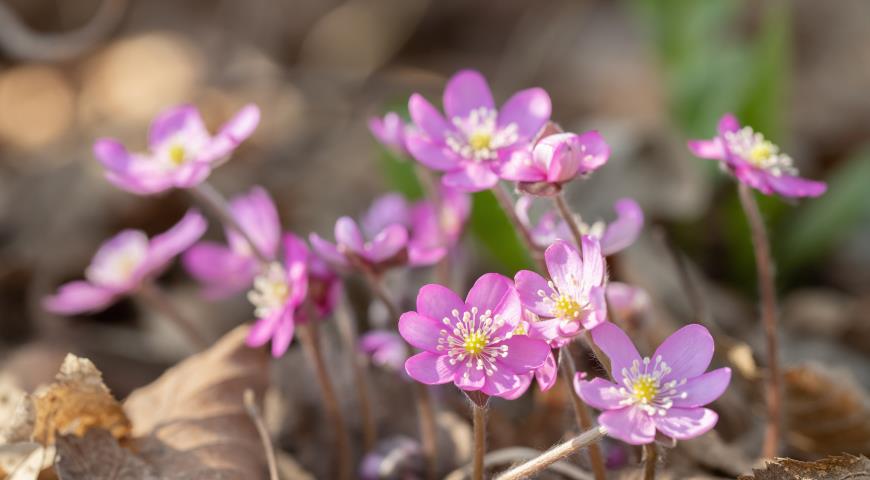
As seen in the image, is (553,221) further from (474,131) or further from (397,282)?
(397,282)

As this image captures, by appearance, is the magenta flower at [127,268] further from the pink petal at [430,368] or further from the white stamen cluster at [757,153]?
the white stamen cluster at [757,153]

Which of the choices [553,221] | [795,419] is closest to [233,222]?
[553,221]

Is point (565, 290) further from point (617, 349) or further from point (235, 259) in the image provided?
point (235, 259)

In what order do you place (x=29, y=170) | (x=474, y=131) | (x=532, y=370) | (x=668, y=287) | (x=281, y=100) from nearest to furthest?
(x=532, y=370) → (x=474, y=131) → (x=668, y=287) → (x=29, y=170) → (x=281, y=100)

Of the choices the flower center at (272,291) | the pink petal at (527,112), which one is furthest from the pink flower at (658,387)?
the flower center at (272,291)

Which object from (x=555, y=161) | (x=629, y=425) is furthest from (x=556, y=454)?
(x=555, y=161)

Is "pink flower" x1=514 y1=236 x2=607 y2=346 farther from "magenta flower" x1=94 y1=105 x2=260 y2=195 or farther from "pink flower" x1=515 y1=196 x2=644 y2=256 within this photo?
"magenta flower" x1=94 y1=105 x2=260 y2=195
